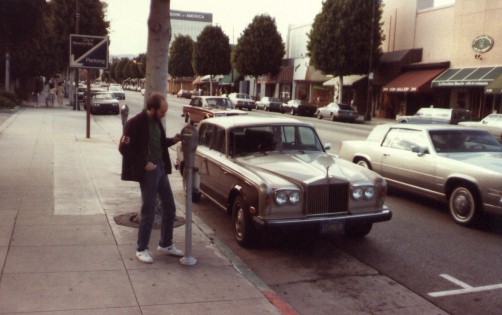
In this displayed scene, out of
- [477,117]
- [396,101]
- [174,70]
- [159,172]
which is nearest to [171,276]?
[159,172]

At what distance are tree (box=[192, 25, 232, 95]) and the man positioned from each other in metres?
73.1

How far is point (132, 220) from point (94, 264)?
192cm

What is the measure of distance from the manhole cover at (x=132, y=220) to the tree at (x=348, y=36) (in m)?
36.6

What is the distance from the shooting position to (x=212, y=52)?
260 feet

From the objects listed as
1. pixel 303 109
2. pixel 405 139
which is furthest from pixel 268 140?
pixel 303 109

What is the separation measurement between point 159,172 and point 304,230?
1.79 metres

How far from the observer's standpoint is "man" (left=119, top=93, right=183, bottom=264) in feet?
19.2

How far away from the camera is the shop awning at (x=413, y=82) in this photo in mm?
37781

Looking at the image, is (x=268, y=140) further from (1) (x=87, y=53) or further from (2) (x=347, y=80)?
(2) (x=347, y=80)

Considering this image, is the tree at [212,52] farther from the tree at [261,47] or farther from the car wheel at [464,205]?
the car wheel at [464,205]

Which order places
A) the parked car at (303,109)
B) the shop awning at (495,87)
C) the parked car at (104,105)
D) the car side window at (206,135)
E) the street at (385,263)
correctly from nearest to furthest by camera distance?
the street at (385,263)
the car side window at (206,135)
the shop awning at (495,87)
the parked car at (104,105)
the parked car at (303,109)

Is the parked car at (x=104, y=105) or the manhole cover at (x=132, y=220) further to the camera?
the parked car at (x=104, y=105)

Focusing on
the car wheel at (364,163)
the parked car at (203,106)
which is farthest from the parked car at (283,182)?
the parked car at (203,106)

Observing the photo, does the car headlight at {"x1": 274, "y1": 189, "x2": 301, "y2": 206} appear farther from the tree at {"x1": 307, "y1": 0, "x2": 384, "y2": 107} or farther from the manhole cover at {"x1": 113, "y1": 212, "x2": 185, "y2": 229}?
the tree at {"x1": 307, "y1": 0, "x2": 384, "y2": 107}
